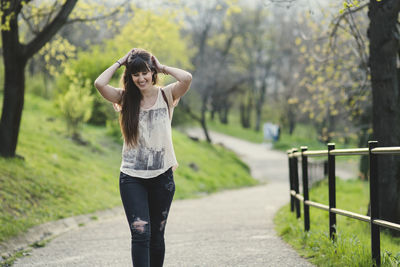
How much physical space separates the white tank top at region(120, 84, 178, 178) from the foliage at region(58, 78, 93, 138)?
540 inches

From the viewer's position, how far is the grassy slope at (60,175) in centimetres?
916

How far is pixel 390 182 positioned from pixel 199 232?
10.0 ft

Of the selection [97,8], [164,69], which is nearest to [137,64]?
[164,69]

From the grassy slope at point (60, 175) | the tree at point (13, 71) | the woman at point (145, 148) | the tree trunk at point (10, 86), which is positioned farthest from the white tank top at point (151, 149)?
the tree trunk at point (10, 86)

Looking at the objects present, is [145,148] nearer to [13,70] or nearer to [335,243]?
[335,243]

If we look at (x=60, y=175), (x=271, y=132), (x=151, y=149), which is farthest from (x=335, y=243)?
(x=271, y=132)

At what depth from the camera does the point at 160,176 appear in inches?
157

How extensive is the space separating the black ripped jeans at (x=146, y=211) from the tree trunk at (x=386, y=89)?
473cm

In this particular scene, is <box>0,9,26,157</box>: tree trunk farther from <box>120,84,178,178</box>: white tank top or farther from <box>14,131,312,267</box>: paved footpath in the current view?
<box>120,84,178,178</box>: white tank top

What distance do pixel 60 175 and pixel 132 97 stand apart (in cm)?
879

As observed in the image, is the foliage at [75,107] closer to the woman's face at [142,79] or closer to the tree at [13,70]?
the tree at [13,70]

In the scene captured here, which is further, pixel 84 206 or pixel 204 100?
pixel 204 100

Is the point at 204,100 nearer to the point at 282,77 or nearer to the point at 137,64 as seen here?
the point at 282,77

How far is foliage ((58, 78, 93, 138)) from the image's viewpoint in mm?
17359
